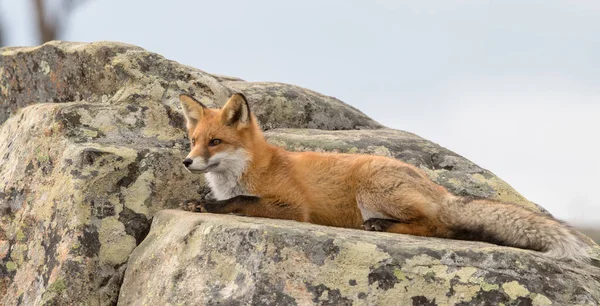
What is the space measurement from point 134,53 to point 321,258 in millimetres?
4397

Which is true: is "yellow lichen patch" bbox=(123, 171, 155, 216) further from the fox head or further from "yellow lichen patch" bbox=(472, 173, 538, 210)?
"yellow lichen patch" bbox=(472, 173, 538, 210)

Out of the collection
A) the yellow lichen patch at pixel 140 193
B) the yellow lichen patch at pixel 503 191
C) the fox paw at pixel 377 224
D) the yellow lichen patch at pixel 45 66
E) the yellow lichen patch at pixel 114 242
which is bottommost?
the yellow lichen patch at pixel 114 242


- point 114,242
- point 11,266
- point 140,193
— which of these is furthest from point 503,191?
point 11,266

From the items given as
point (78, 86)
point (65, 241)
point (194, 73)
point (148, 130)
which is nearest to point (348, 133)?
point (194, 73)

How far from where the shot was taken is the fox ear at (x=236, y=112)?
672 centimetres

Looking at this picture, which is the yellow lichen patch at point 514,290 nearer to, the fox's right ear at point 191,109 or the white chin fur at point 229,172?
the white chin fur at point 229,172

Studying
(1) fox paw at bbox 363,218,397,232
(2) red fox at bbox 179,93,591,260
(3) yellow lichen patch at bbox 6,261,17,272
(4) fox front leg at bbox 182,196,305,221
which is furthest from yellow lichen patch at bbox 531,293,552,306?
(3) yellow lichen patch at bbox 6,261,17,272

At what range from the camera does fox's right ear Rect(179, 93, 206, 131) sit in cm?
698

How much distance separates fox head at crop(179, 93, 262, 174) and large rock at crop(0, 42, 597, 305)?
0.54 metres

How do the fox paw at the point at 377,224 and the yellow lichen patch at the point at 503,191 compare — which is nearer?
the fox paw at the point at 377,224

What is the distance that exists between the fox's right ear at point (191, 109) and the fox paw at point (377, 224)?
201 centimetres

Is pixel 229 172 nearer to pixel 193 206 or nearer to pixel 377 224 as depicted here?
pixel 193 206

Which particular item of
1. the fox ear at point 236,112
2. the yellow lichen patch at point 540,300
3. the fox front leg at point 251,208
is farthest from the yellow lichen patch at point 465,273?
the fox ear at point 236,112

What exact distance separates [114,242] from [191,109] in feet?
5.11
